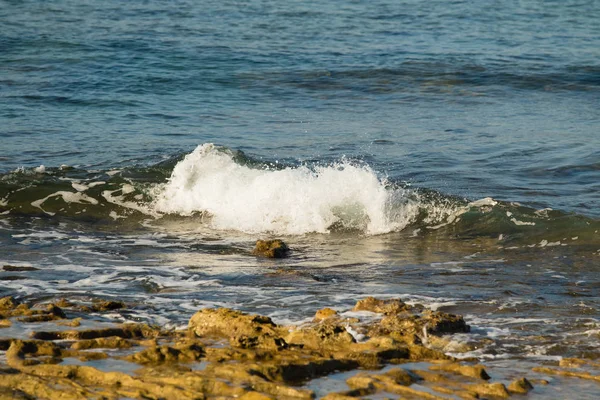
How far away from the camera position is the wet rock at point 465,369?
16.2 feet

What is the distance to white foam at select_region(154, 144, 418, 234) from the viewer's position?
9648 millimetres

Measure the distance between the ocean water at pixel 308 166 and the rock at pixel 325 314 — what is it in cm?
17

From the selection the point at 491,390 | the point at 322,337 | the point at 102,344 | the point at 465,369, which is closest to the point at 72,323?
the point at 102,344

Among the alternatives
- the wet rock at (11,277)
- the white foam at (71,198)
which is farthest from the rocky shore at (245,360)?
the white foam at (71,198)

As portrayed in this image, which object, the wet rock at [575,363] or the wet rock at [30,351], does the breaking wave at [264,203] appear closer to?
the wet rock at [575,363]

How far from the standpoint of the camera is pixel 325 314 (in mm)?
6012

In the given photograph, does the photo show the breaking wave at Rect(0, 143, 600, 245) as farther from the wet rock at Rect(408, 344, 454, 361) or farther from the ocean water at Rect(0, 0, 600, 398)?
the wet rock at Rect(408, 344, 454, 361)

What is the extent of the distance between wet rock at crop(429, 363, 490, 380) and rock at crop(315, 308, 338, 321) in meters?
1.07

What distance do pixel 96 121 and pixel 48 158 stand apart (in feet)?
7.41

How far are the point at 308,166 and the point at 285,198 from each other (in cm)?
152

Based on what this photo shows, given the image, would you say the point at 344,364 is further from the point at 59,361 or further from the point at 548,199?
the point at 548,199

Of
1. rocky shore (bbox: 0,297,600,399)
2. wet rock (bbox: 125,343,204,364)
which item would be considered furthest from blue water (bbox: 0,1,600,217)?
wet rock (bbox: 125,343,204,364)

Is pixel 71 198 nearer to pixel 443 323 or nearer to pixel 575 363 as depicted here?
pixel 443 323

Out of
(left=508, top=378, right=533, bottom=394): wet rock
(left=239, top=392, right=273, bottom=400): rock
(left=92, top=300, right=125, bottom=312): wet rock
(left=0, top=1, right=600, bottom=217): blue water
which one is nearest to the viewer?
(left=239, top=392, right=273, bottom=400): rock
